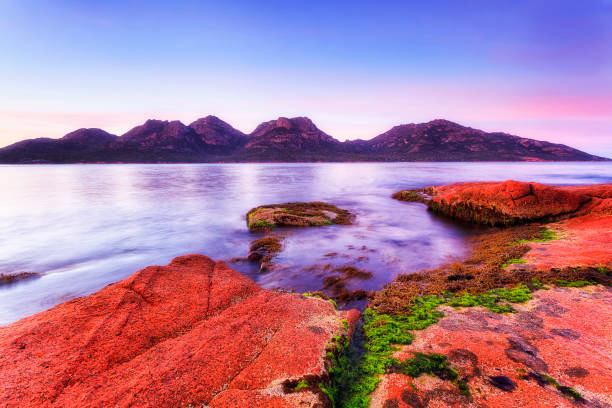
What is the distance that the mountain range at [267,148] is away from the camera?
468 ft

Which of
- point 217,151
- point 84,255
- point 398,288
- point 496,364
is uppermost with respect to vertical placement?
point 217,151

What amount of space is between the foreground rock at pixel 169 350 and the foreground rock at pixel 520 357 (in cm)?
126

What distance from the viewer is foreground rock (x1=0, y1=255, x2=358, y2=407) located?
307cm

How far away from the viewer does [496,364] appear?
356cm

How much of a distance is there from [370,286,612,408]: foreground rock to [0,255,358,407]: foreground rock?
126cm

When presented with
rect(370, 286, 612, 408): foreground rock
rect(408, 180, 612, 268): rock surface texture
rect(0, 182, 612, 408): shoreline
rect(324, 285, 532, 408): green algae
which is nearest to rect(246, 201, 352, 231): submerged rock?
rect(0, 182, 612, 408): shoreline

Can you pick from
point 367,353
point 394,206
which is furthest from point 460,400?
point 394,206

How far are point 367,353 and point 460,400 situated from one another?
1452 mm

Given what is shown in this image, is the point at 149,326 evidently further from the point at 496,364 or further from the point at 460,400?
the point at 496,364

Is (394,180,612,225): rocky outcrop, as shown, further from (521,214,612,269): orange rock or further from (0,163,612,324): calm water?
(0,163,612,324): calm water

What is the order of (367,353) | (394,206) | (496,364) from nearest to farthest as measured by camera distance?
(496,364) → (367,353) → (394,206)

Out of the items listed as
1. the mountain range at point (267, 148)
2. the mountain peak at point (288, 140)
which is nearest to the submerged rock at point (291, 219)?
the mountain range at point (267, 148)

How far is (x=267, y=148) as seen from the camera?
175250mm

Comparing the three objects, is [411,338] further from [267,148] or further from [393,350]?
[267,148]
